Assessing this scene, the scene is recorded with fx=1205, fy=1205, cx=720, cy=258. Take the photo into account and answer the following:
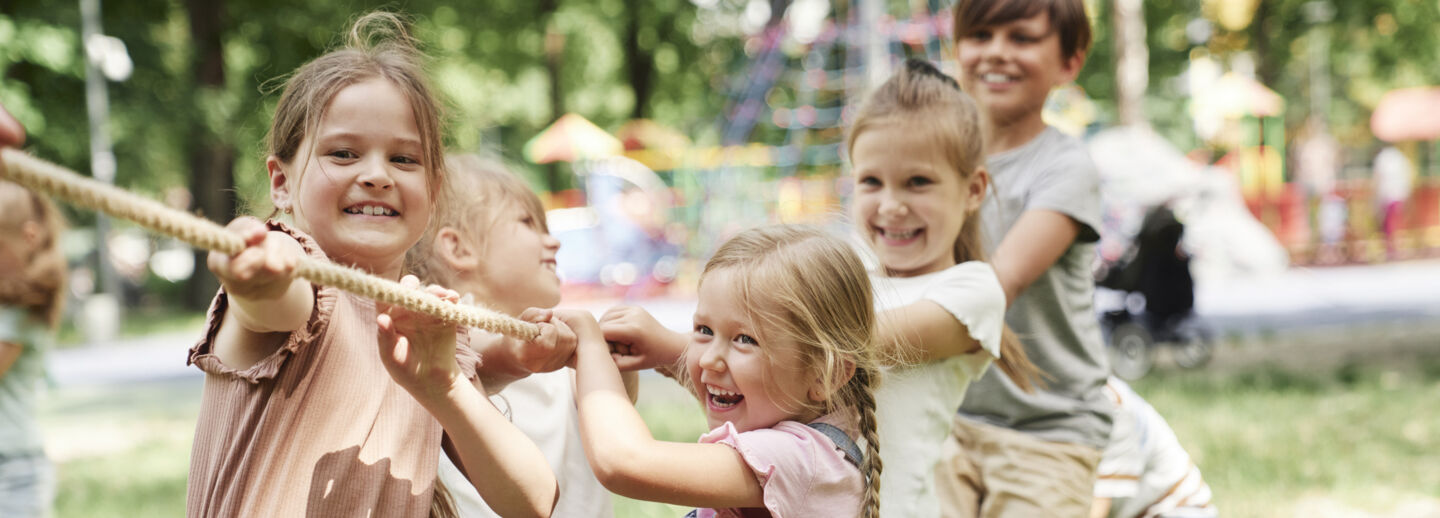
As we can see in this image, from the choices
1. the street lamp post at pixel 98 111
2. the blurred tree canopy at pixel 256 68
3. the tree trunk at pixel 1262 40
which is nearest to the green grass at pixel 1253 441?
the blurred tree canopy at pixel 256 68

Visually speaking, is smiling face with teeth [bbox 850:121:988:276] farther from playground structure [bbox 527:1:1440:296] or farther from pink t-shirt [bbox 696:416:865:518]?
playground structure [bbox 527:1:1440:296]

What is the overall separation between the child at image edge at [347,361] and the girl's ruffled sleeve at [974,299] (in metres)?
0.82

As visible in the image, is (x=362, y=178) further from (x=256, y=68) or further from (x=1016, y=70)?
(x=256, y=68)

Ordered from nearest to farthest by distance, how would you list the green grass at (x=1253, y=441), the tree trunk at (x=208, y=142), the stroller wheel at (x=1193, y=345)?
the green grass at (x=1253, y=441) → the stroller wheel at (x=1193, y=345) → the tree trunk at (x=208, y=142)

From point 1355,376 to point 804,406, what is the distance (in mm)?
7040

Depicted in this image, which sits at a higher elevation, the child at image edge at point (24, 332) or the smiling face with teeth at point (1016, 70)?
the smiling face with teeth at point (1016, 70)

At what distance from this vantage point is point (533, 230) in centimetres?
254

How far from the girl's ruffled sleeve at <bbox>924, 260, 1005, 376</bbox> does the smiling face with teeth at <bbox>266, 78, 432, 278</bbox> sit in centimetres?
99

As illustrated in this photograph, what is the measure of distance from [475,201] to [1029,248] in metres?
1.22

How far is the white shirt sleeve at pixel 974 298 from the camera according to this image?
2.26m

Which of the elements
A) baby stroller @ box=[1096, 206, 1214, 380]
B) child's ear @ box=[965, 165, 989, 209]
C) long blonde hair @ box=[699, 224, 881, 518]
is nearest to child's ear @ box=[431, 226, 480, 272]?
long blonde hair @ box=[699, 224, 881, 518]

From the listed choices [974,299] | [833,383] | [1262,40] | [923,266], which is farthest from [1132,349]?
[1262,40]

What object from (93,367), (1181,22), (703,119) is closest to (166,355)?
(93,367)

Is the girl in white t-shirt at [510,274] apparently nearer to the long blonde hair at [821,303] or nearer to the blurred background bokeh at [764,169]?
the blurred background bokeh at [764,169]
